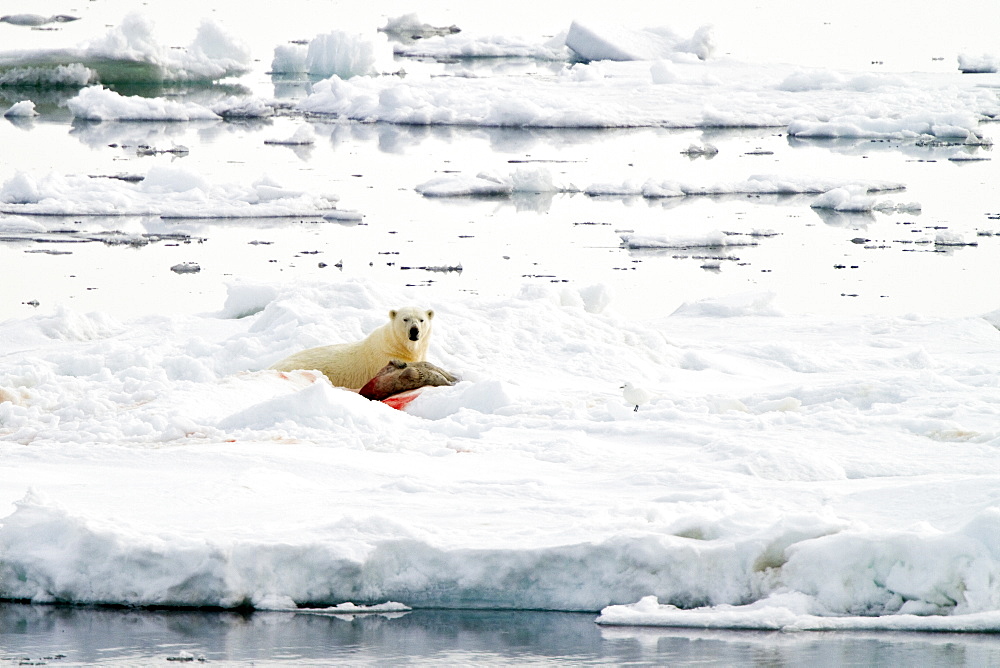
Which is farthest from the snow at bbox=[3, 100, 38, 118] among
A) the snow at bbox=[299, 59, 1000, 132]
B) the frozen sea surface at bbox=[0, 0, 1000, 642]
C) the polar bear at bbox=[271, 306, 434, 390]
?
the polar bear at bbox=[271, 306, 434, 390]

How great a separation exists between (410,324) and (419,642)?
408 centimetres

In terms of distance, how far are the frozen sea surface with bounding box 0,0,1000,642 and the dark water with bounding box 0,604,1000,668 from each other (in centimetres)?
8

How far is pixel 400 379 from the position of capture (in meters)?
7.78

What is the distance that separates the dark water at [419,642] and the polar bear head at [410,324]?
3817mm

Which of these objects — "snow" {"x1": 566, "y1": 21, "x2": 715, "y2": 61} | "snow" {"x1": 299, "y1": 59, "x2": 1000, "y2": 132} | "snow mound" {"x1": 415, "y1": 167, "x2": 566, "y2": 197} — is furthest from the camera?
"snow" {"x1": 566, "y1": 21, "x2": 715, "y2": 61}

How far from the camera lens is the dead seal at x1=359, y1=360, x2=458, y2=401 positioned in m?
7.77

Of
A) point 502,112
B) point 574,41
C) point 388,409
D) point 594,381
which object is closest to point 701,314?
point 594,381

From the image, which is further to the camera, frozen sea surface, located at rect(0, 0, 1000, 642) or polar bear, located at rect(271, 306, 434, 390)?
polar bear, located at rect(271, 306, 434, 390)

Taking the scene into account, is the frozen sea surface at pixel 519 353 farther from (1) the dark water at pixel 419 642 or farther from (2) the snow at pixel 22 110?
(2) the snow at pixel 22 110

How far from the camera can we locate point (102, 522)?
4.60 metres

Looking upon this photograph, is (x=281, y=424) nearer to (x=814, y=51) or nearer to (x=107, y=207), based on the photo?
(x=107, y=207)

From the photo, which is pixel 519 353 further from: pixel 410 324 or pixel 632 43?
pixel 632 43

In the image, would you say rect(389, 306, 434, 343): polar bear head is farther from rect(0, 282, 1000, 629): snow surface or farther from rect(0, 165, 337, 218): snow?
rect(0, 165, 337, 218): snow

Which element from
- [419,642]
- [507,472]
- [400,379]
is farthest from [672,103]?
[419,642]
